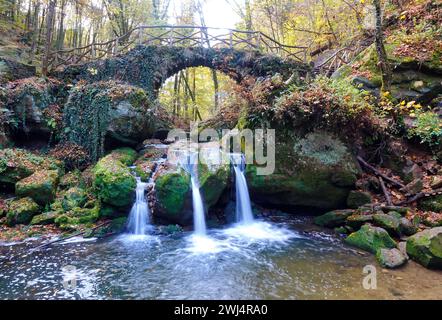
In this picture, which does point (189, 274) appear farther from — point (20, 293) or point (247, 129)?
point (247, 129)

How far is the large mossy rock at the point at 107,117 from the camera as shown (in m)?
9.50

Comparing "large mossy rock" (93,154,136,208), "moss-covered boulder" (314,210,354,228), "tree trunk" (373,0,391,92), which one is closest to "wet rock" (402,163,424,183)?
"moss-covered boulder" (314,210,354,228)

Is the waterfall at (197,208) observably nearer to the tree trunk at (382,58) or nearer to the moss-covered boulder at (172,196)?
the moss-covered boulder at (172,196)

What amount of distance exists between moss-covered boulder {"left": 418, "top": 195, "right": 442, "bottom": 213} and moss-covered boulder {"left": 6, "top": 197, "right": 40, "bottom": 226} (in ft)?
32.6

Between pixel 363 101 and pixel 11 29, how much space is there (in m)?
20.4

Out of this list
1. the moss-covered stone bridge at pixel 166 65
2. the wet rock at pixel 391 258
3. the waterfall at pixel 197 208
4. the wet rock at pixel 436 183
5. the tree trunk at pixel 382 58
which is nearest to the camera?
the wet rock at pixel 391 258

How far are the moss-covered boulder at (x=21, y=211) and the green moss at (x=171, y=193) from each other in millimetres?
3273

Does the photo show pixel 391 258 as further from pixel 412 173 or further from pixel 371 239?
pixel 412 173

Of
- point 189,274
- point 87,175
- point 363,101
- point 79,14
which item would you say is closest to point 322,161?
point 363,101

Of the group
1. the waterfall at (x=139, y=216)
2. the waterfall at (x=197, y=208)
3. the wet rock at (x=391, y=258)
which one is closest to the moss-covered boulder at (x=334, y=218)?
the wet rock at (x=391, y=258)

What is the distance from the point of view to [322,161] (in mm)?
8031

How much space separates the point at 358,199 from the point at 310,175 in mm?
1393

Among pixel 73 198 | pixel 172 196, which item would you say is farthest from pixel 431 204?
pixel 73 198

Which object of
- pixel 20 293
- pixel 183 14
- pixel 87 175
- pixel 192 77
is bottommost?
pixel 20 293
